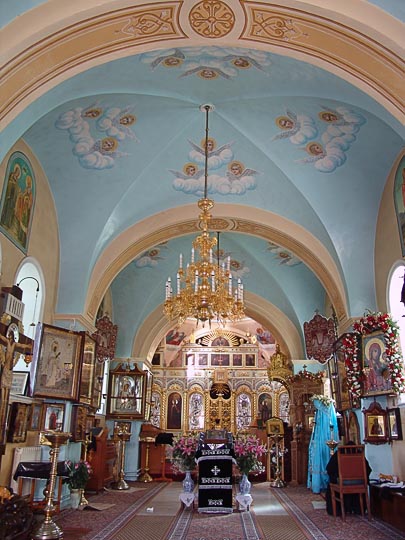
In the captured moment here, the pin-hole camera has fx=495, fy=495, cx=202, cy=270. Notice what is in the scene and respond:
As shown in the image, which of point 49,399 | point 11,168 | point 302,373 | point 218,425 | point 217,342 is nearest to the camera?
point 11,168

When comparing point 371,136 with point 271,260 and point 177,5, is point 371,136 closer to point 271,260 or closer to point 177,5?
point 177,5

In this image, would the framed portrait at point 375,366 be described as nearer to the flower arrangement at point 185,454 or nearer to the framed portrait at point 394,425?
the framed portrait at point 394,425

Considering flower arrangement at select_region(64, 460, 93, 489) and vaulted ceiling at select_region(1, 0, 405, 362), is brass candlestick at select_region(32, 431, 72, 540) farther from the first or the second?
vaulted ceiling at select_region(1, 0, 405, 362)

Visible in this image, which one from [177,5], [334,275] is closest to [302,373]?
[334,275]

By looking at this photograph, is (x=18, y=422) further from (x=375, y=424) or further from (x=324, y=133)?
(x=324, y=133)

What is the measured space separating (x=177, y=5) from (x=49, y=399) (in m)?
7.39

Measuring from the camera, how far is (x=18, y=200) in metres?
8.60

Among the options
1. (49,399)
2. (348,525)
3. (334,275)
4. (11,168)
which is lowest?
(348,525)

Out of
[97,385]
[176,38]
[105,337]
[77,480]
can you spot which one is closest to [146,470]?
[97,385]

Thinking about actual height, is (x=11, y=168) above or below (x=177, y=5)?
below

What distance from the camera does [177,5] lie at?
19.2 ft

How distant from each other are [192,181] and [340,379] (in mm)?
5646

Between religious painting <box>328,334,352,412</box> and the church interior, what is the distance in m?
0.09

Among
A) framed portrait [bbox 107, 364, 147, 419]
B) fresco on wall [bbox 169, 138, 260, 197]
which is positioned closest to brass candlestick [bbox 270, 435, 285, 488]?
framed portrait [bbox 107, 364, 147, 419]
